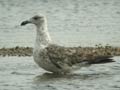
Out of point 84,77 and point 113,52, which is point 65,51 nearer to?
point 84,77

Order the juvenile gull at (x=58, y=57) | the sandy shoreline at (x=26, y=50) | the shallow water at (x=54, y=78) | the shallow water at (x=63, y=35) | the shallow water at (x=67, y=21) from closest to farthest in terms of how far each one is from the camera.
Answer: the shallow water at (x=54, y=78) → the shallow water at (x=63, y=35) → the juvenile gull at (x=58, y=57) → the sandy shoreline at (x=26, y=50) → the shallow water at (x=67, y=21)

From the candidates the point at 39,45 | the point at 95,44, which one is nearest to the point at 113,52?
the point at 95,44

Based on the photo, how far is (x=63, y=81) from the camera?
11.8 metres

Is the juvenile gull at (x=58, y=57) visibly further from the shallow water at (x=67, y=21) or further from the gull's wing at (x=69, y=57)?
the shallow water at (x=67, y=21)

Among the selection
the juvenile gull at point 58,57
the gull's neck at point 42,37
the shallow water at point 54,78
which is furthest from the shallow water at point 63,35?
the gull's neck at point 42,37

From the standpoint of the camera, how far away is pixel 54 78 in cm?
1221

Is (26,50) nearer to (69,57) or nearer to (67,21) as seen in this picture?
(69,57)

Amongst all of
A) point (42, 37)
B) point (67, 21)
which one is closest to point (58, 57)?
point (42, 37)

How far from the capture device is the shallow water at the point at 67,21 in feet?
58.1

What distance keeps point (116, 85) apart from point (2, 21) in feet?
36.4

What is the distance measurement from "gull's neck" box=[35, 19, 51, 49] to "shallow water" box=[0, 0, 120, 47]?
381cm

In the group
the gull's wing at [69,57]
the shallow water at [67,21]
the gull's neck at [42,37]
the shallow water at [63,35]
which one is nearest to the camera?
the shallow water at [63,35]

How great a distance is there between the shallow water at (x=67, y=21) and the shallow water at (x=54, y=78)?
11.8 ft

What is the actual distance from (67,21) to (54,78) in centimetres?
983
